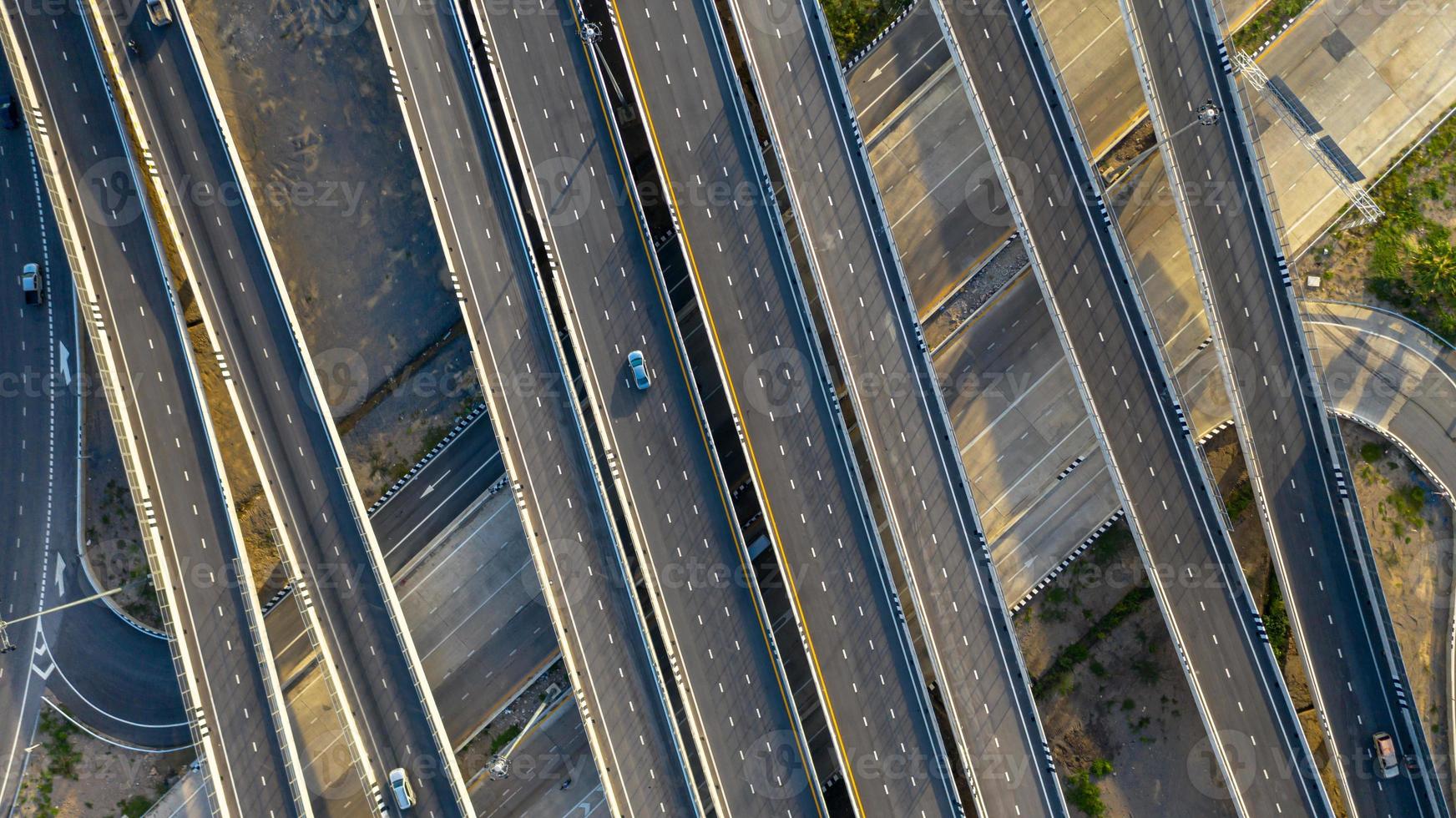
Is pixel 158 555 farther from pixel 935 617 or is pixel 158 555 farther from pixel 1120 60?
pixel 1120 60

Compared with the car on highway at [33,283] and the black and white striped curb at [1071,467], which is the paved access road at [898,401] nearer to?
the black and white striped curb at [1071,467]

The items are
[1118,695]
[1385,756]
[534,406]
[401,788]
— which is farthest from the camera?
[1118,695]

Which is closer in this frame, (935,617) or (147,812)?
(935,617)

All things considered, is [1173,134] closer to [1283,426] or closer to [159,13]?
[1283,426]

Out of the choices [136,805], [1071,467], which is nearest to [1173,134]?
[1071,467]

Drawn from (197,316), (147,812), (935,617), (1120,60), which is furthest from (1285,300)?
(147,812)

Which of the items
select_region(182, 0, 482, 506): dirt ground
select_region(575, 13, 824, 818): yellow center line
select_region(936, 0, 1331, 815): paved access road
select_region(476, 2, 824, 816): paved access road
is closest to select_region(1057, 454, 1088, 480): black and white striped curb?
select_region(936, 0, 1331, 815): paved access road

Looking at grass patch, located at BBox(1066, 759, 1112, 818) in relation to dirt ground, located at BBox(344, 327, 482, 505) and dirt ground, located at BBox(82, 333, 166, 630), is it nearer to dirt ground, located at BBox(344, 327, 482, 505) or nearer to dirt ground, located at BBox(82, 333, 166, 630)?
dirt ground, located at BBox(344, 327, 482, 505)
